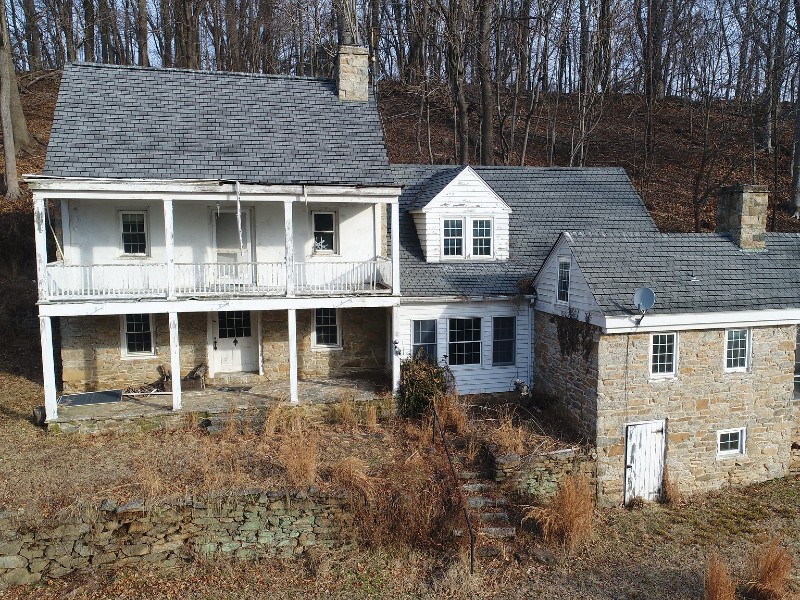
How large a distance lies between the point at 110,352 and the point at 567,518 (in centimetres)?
1190

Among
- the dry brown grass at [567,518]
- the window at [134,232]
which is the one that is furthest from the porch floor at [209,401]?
the dry brown grass at [567,518]

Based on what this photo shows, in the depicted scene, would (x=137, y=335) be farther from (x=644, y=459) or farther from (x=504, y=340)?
(x=644, y=459)

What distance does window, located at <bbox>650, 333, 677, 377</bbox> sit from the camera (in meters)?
13.2

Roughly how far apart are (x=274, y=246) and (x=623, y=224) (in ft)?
33.9

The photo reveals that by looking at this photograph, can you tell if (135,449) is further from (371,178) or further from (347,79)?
(347,79)

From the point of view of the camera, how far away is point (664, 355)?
13.3m

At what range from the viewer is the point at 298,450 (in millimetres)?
12180

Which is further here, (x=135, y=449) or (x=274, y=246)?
(x=274, y=246)

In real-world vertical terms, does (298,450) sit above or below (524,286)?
below

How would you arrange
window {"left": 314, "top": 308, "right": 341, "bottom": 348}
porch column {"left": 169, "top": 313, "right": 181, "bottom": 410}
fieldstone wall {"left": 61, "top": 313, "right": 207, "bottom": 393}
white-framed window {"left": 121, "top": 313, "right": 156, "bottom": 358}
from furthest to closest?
1. window {"left": 314, "top": 308, "right": 341, "bottom": 348}
2. white-framed window {"left": 121, "top": 313, "right": 156, "bottom": 358}
3. fieldstone wall {"left": 61, "top": 313, "right": 207, "bottom": 393}
4. porch column {"left": 169, "top": 313, "right": 181, "bottom": 410}

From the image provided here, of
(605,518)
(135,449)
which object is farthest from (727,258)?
(135,449)

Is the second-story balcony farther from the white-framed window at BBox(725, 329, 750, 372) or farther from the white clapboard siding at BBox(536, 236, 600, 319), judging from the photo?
the white-framed window at BBox(725, 329, 750, 372)

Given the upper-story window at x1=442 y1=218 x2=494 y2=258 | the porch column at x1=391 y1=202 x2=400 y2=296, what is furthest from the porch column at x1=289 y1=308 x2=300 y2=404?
the upper-story window at x1=442 y1=218 x2=494 y2=258

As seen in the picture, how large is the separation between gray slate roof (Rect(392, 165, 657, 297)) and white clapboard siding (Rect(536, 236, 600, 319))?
0.83 meters
